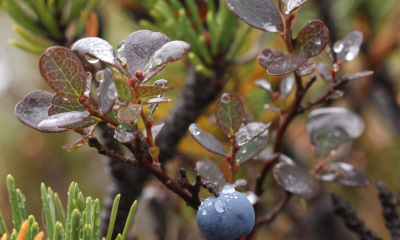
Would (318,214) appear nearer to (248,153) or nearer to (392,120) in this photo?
(392,120)

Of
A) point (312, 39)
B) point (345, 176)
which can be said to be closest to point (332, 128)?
point (345, 176)

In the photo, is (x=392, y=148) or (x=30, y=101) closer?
(x=30, y=101)

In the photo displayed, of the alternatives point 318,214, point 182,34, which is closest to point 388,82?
point 318,214

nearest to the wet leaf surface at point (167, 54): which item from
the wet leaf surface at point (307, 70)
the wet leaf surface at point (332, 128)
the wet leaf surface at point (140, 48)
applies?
the wet leaf surface at point (140, 48)

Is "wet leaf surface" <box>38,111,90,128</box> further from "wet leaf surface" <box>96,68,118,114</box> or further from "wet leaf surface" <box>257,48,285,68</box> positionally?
"wet leaf surface" <box>257,48,285,68</box>

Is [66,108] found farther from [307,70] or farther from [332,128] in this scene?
[332,128]

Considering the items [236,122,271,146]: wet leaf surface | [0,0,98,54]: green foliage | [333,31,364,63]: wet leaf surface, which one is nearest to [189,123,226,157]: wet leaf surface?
[236,122,271,146]: wet leaf surface
